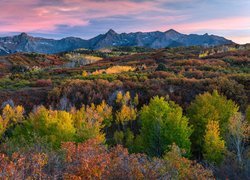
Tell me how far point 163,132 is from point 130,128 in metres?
6.24

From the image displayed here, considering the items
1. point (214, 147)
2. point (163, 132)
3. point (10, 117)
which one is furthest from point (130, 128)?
point (10, 117)

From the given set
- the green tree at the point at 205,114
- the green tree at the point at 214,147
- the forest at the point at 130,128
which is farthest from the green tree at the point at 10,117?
the green tree at the point at 214,147

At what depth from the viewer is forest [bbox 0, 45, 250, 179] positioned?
14.5 meters

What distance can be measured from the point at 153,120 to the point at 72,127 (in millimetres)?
6829

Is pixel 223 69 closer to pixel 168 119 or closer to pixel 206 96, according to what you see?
pixel 206 96

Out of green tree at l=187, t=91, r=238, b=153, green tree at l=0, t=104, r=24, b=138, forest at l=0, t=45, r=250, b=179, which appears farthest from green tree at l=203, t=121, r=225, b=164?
green tree at l=0, t=104, r=24, b=138

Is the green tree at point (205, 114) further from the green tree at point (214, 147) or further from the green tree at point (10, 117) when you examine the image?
the green tree at point (10, 117)

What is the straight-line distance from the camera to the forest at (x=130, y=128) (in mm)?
14453

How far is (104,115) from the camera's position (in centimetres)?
→ 3181

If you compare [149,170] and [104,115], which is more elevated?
[149,170]

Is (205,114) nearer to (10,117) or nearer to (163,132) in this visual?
(163,132)

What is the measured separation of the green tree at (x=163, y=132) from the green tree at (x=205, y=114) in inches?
80.8

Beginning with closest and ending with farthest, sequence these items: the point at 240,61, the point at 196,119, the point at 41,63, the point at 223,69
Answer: the point at 196,119 < the point at 223,69 < the point at 240,61 < the point at 41,63

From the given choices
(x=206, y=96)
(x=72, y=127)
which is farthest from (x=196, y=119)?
(x=72, y=127)
